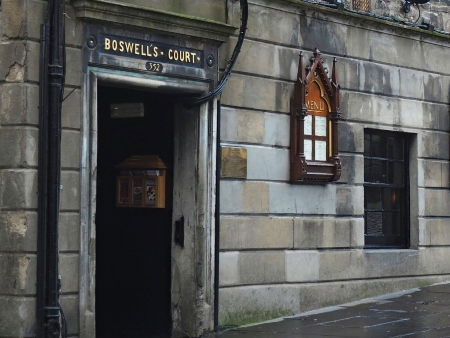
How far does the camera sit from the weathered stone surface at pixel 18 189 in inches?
413

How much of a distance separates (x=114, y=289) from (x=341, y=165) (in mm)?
3601

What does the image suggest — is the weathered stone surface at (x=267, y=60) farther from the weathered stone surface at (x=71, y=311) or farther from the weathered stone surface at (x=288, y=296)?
the weathered stone surface at (x=71, y=311)

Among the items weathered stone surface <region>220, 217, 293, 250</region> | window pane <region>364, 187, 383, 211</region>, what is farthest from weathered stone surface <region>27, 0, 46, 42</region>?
window pane <region>364, 187, 383, 211</region>

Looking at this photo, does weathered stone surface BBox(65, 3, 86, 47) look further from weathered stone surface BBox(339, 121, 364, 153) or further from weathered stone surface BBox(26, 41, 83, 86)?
weathered stone surface BBox(339, 121, 364, 153)

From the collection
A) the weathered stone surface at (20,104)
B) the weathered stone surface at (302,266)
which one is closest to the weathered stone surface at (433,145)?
the weathered stone surface at (302,266)

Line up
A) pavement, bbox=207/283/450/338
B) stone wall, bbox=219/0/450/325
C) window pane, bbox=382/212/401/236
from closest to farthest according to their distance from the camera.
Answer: pavement, bbox=207/283/450/338 → stone wall, bbox=219/0/450/325 → window pane, bbox=382/212/401/236

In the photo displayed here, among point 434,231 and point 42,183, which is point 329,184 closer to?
point 434,231

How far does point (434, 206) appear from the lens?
52.2 feet

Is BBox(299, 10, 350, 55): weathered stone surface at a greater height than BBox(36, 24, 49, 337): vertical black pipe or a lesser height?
greater

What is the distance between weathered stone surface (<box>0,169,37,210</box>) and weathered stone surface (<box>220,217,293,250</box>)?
292 cm

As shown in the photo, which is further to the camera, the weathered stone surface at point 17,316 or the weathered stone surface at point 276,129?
the weathered stone surface at point 276,129

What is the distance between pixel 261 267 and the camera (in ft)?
43.2

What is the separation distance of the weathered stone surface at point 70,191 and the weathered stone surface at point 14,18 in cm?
151

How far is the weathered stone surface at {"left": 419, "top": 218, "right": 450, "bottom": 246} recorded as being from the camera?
15688 mm
